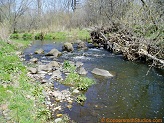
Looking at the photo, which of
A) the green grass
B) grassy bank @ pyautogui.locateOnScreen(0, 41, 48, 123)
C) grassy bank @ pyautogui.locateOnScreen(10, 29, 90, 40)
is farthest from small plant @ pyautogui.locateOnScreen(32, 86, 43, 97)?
grassy bank @ pyautogui.locateOnScreen(10, 29, 90, 40)

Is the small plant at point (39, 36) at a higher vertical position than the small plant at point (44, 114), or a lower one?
higher

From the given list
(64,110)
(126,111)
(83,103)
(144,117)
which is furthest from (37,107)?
(144,117)

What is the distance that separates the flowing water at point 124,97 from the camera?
21.0 feet

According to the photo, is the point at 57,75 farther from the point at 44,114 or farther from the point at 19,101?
the point at 44,114

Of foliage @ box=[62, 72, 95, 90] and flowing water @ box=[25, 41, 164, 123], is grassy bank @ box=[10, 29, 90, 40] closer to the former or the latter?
flowing water @ box=[25, 41, 164, 123]

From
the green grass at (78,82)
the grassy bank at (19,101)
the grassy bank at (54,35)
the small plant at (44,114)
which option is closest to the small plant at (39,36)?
the grassy bank at (54,35)

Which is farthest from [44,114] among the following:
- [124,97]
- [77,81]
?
[77,81]

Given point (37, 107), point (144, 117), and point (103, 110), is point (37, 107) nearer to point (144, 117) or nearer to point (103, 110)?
point (103, 110)

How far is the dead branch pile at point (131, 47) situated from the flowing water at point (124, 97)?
951mm

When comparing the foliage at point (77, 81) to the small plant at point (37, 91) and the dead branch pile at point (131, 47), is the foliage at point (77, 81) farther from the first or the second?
the dead branch pile at point (131, 47)

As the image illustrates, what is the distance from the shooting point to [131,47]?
44.8 feet

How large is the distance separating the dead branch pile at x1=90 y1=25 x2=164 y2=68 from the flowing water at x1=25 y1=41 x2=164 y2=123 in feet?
3.12

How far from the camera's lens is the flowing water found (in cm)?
641

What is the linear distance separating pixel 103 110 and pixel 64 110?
4.15 feet
